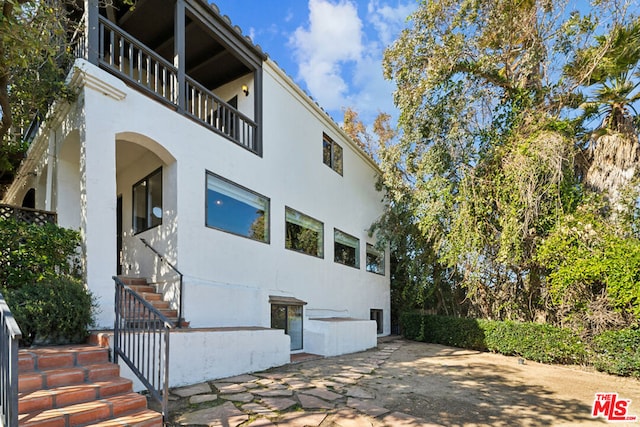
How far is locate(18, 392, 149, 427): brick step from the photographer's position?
10.7 feet

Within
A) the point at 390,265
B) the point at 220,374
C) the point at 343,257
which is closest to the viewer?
the point at 220,374

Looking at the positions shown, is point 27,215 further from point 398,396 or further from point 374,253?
point 374,253

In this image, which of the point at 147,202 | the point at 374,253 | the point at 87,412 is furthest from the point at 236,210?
the point at 374,253

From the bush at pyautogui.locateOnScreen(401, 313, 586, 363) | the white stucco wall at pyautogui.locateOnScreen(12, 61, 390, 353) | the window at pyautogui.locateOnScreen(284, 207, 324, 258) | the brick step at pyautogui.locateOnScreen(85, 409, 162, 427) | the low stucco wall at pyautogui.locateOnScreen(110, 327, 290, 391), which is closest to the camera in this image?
the brick step at pyautogui.locateOnScreen(85, 409, 162, 427)

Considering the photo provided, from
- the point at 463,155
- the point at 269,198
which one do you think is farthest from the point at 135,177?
the point at 463,155

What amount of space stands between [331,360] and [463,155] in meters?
7.15

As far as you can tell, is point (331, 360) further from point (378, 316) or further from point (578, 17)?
point (578, 17)

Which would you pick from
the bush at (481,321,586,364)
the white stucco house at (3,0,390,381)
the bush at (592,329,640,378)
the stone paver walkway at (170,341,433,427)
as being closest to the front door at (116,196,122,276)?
the white stucco house at (3,0,390,381)

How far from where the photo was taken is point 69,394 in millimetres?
3672

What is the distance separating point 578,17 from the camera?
9.66 m

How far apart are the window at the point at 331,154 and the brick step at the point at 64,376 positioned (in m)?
9.00

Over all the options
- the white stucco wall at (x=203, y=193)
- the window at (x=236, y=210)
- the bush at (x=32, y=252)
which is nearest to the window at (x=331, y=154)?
the white stucco wall at (x=203, y=193)

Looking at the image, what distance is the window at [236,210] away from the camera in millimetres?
7860

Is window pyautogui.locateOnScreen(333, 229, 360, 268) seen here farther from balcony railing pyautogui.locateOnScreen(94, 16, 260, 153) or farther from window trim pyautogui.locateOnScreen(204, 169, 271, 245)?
balcony railing pyautogui.locateOnScreen(94, 16, 260, 153)
